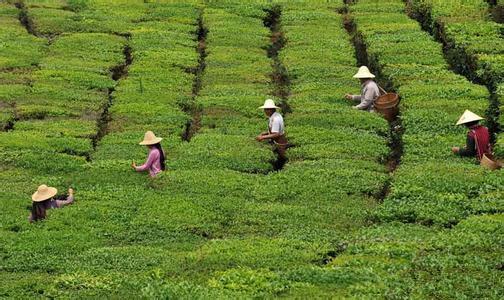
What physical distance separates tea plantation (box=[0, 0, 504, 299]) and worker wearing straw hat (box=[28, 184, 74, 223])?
0.37 m

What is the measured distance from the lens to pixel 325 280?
17.2 metres

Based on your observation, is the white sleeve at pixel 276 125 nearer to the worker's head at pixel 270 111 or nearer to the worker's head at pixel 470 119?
the worker's head at pixel 270 111

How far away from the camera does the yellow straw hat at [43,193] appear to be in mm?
22688

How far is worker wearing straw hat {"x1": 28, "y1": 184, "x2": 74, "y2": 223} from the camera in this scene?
22.6m

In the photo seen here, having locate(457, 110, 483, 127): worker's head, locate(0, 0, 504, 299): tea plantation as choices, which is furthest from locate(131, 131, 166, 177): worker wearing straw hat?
locate(457, 110, 483, 127): worker's head

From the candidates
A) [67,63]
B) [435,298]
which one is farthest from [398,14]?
[435,298]

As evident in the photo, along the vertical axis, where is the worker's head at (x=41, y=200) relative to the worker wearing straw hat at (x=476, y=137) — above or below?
below

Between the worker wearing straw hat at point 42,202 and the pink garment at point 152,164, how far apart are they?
3153 mm

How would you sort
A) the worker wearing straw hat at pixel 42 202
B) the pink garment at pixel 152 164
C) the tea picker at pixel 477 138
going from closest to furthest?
the worker wearing straw hat at pixel 42 202 → the tea picker at pixel 477 138 → the pink garment at pixel 152 164

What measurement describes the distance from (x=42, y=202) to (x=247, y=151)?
→ 7.28m

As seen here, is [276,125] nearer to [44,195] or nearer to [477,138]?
[477,138]

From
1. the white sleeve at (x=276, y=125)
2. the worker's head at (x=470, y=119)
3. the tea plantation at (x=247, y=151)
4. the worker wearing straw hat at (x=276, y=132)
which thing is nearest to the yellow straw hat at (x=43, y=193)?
the tea plantation at (x=247, y=151)

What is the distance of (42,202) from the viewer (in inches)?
895

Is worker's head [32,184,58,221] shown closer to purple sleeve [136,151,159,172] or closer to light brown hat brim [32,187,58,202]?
light brown hat brim [32,187,58,202]
